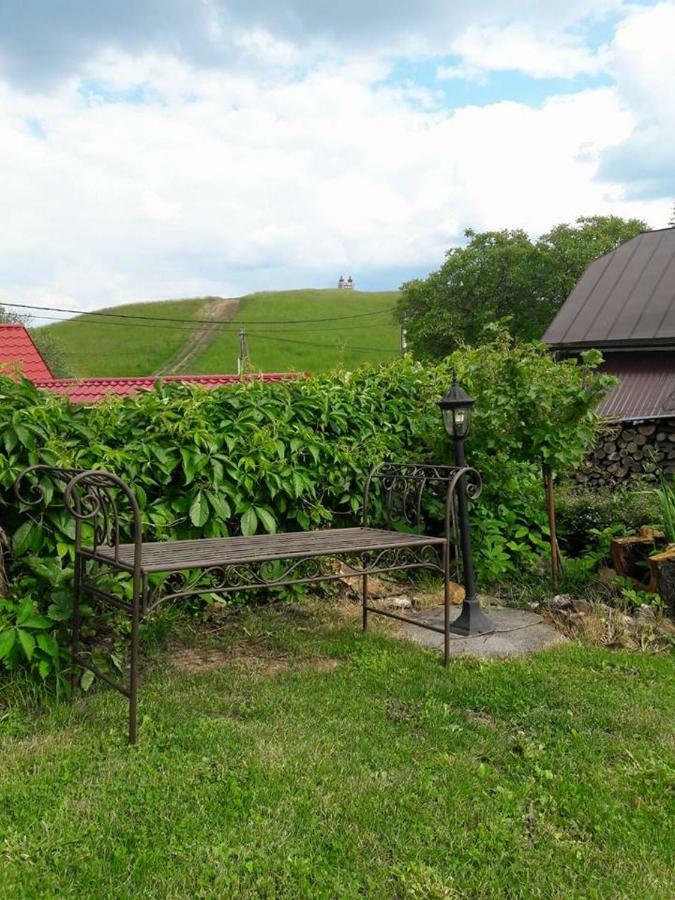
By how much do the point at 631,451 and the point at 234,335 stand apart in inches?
1529

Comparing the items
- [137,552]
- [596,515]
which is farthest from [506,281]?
[137,552]

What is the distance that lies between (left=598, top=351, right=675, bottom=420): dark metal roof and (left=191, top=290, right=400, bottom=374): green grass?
23.5 metres

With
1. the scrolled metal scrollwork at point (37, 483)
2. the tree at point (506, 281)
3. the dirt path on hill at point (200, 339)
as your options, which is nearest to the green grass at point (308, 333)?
the dirt path on hill at point (200, 339)

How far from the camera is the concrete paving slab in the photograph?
3791mm

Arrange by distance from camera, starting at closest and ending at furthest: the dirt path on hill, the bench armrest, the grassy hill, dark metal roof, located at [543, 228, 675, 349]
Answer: the bench armrest < dark metal roof, located at [543, 228, 675, 349] < the dirt path on hill < the grassy hill

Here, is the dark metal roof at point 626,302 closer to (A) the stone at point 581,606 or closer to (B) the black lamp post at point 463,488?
(A) the stone at point 581,606

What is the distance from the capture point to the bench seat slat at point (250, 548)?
2.82m

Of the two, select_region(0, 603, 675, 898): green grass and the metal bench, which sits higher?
the metal bench

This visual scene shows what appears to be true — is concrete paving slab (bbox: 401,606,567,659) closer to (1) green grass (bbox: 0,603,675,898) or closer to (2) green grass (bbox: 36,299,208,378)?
(1) green grass (bbox: 0,603,675,898)

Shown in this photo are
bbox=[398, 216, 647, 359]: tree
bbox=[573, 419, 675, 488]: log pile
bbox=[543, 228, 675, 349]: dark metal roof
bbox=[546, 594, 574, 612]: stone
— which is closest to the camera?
bbox=[546, 594, 574, 612]: stone

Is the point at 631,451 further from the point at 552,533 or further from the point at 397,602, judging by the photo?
the point at 397,602

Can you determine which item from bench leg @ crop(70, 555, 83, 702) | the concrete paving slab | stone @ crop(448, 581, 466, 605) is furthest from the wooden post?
bench leg @ crop(70, 555, 83, 702)

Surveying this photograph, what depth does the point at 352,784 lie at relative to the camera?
7.75 ft

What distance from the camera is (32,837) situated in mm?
2045
